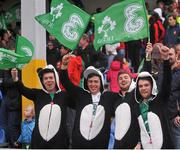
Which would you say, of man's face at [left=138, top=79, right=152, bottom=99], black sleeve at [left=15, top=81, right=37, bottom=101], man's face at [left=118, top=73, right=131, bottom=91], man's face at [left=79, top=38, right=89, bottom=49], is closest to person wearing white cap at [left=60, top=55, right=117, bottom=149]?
man's face at [left=118, top=73, right=131, bottom=91]

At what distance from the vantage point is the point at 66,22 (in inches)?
326

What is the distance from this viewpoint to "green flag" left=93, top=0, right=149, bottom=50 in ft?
25.3

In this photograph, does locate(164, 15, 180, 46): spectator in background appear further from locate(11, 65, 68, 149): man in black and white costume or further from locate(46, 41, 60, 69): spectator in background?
locate(11, 65, 68, 149): man in black and white costume

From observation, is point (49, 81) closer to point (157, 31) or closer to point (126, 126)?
point (126, 126)

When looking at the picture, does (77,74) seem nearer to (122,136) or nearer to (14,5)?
(122,136)

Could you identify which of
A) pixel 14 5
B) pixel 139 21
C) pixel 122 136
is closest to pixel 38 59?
pixel 139 21

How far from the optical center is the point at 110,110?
709 cm

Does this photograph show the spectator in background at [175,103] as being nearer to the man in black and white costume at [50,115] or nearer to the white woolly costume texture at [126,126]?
the white woolly costume texture at [126,126]

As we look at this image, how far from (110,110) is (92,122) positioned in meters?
0.25

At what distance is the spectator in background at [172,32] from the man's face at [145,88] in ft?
21.8

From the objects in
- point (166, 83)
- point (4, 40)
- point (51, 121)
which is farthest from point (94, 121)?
point (4, 40)

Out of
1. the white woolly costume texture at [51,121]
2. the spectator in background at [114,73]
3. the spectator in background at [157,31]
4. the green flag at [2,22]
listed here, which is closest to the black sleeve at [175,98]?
the white woolly costume texture at [51,121]

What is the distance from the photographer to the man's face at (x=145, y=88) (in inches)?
264

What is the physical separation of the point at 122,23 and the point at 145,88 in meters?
1.42
